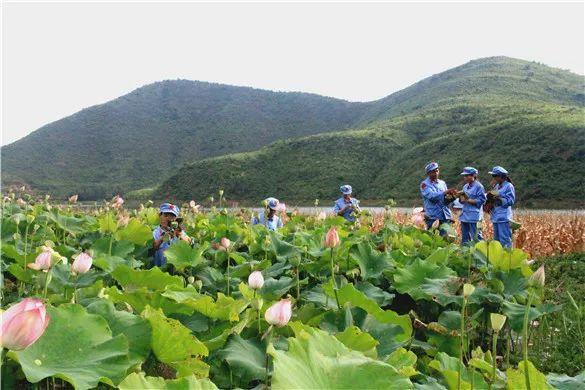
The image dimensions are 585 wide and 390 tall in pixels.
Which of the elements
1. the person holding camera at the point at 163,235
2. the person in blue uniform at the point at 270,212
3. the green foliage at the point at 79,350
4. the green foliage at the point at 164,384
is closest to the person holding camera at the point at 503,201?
the person in blue uniform at the point at 270,212

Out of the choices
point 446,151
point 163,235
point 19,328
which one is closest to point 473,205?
point 163,235

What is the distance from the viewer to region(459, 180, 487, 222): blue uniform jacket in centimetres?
682

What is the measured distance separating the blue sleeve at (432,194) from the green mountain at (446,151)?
3140 centimetres

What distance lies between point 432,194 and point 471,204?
0.48 meters

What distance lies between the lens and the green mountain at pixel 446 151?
39.2 metres

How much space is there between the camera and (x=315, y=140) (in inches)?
2463

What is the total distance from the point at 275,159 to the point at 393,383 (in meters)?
61.1

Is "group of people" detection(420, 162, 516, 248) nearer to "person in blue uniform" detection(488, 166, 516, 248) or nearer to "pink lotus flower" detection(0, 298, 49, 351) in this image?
"person in blue uniform" detection(488, 166, 516, 248)

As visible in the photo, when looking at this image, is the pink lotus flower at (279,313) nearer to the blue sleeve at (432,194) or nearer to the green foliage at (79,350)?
the green foliage at (79,350)

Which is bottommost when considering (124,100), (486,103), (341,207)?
(341,207)

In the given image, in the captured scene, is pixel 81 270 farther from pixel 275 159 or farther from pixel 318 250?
pixel 275 159

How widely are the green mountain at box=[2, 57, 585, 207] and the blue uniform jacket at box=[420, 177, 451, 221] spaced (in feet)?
103

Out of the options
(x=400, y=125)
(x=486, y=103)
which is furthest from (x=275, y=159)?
(x=486, y=103)

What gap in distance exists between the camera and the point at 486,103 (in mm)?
61781
